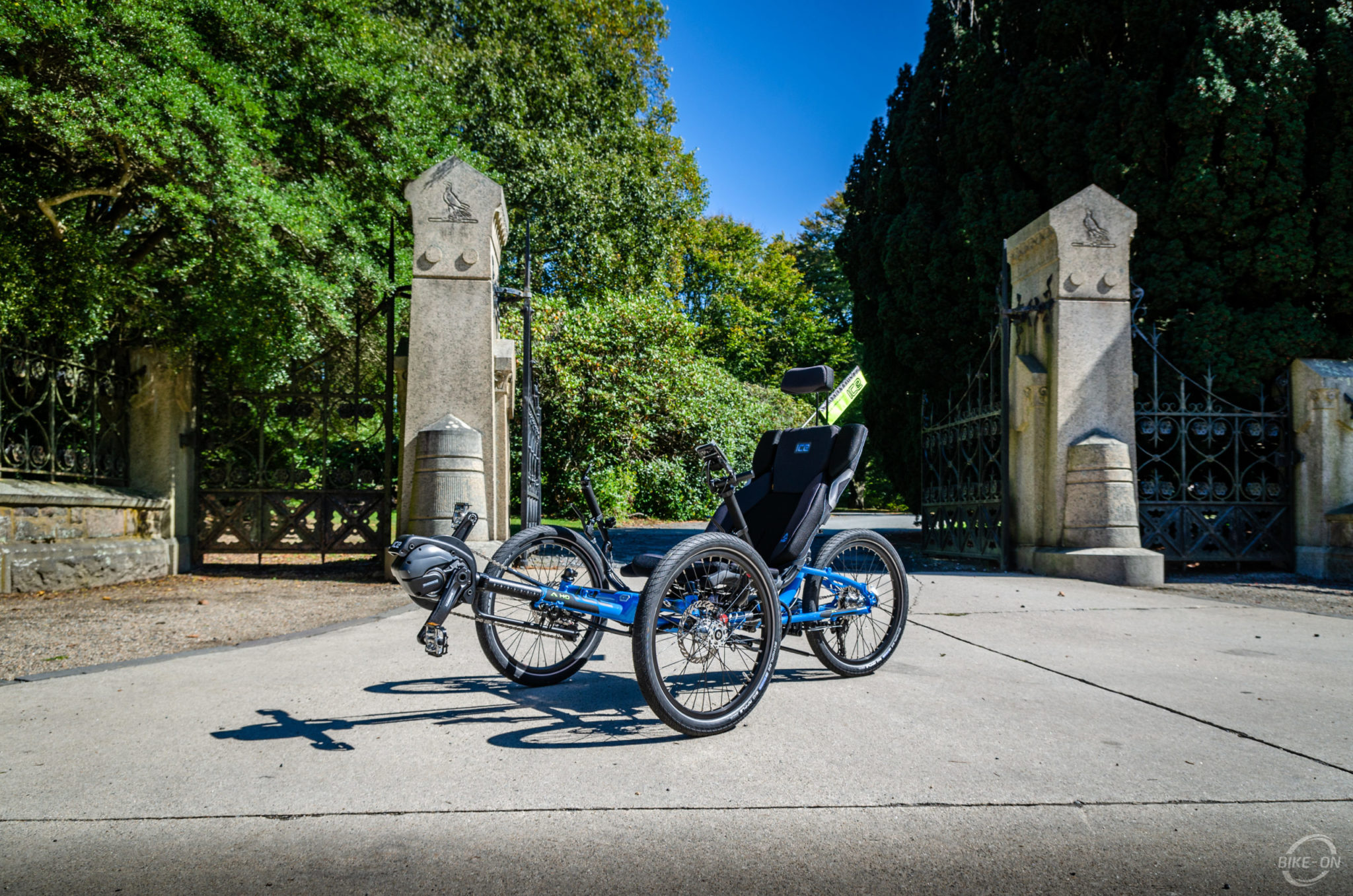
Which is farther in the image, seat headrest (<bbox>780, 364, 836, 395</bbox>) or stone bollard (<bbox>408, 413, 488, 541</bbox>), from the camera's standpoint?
stone bollard (<bbox>408, 413, 488, 541</bbox>)

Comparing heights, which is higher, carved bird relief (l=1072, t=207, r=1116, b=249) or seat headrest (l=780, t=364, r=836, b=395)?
carved bird relief (l=1072, t=207, r=1116, b=249)

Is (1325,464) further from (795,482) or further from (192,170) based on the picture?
(192,170)

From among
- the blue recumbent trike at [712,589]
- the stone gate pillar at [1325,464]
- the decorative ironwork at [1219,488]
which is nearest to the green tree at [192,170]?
the blue recumbent trike at [712,589]

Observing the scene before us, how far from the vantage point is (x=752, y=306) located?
36594mm

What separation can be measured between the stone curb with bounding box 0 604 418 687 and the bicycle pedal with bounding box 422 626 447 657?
250cm

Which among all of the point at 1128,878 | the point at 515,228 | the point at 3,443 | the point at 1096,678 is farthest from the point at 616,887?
the point at 515,228

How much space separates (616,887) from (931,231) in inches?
506

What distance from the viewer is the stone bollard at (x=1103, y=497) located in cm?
864

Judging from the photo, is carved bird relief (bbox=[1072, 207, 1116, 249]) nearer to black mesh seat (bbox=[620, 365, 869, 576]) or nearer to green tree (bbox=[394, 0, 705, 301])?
black mesh seat (bbox=[620, 365, 869, 576])

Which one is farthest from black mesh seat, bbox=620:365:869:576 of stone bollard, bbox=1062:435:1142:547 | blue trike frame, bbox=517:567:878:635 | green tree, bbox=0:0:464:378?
stone bollard, bbox=1062:435:1142:547

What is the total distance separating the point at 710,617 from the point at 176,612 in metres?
5.14

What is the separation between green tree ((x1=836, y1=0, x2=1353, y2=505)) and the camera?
31.0 feet

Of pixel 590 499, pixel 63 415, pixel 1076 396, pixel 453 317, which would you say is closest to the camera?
pixel 590 499

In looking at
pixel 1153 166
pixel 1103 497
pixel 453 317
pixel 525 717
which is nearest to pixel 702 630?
pixel 525 717
